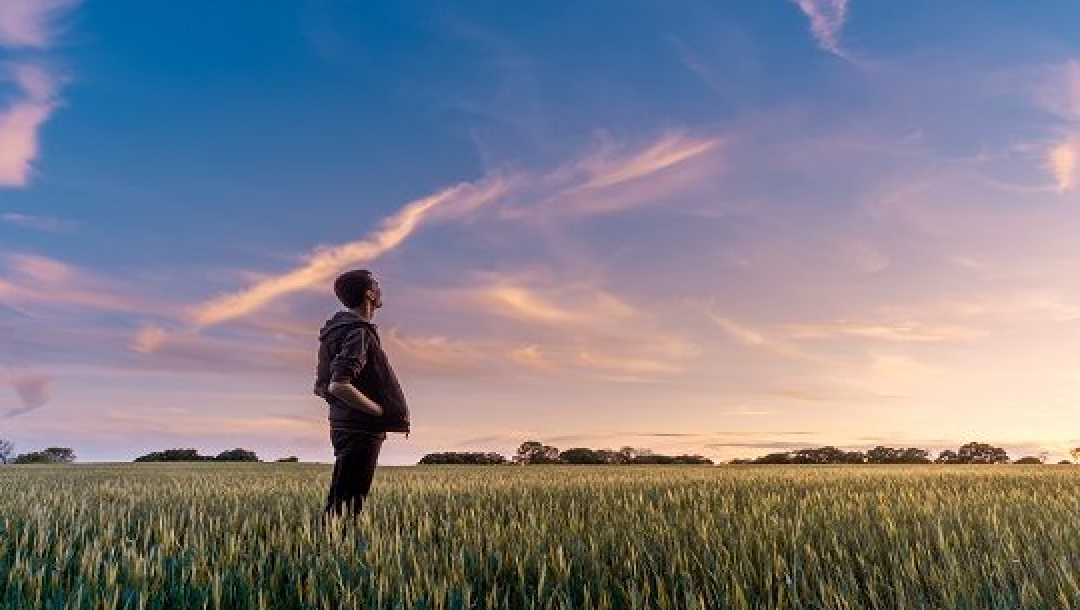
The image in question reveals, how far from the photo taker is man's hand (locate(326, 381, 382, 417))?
5531 mm

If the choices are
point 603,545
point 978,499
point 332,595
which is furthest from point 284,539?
point 978,499

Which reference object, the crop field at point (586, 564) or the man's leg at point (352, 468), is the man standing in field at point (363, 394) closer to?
the man's leg at point (352, 468)

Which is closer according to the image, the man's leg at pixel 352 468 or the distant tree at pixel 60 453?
the man's leg at pixel 352 468

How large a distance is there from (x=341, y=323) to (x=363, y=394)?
0.55m

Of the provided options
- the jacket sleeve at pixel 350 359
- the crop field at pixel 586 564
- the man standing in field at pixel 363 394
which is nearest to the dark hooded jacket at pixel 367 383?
the man standing in field at pixel 363 394

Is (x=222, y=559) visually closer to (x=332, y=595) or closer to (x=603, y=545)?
(x=332, y=595)

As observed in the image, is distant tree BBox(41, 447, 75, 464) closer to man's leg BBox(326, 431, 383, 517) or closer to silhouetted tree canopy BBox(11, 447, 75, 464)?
silhouetted tree canopy BBox(11, 447, 75, 464)

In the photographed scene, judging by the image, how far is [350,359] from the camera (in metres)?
5.59

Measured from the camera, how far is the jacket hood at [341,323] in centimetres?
587

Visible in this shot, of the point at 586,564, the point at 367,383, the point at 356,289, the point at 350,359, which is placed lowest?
the point at 586,564

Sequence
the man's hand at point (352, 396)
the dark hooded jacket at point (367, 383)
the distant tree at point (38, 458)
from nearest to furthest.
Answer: the man's hand at point (352, 396) < the dark hooded jacket at point (367, 383) < the distant tree at point (38, 458)

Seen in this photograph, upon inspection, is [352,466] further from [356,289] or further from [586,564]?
[586,564]

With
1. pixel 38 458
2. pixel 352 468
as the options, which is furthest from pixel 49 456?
pixel 352 468

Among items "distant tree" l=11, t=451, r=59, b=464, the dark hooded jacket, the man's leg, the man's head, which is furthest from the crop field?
"distant tree" l=11, t=451, r=59, b=464
